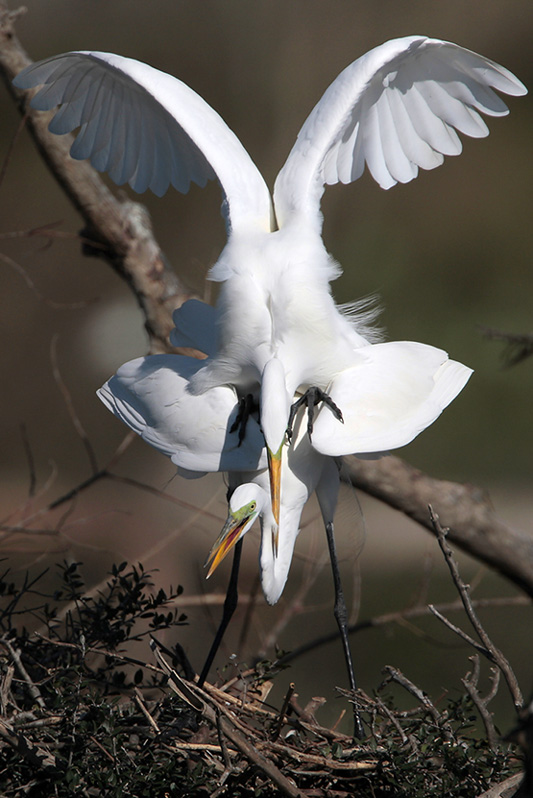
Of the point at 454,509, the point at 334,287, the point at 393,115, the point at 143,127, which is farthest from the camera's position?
the point at 334,287

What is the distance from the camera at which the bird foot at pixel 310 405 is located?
142cm

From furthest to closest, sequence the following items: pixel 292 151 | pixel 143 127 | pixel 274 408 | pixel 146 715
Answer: pixel 143 127, pixel 292 151, pixel 274 408, pixel 146 715

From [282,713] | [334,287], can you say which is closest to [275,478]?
[282,713]

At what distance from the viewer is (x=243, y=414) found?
4.93 ft

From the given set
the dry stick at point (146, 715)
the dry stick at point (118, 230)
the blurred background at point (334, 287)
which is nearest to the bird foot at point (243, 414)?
the dry stick at point (146, 715)

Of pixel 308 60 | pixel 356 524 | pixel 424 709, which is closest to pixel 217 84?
pixel 308 60

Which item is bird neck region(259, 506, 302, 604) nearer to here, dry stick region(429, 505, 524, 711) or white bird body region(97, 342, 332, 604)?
white bird body region(97, 342, 332, 604)

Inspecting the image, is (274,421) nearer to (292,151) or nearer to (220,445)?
(220,445)

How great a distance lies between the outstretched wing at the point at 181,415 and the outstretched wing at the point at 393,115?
0.32m

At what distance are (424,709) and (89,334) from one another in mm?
4779

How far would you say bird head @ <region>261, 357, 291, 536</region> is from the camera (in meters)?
1.32

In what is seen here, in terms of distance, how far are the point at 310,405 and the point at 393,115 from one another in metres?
0.60

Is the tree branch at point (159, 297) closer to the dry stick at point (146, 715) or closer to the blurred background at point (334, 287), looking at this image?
the dry stick at point (146, 715)

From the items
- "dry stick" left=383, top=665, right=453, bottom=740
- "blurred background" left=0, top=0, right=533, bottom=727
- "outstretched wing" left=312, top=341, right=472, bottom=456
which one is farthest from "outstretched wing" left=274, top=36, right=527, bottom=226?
"blurred background" left=0, top=0, right=533, bottom=727
